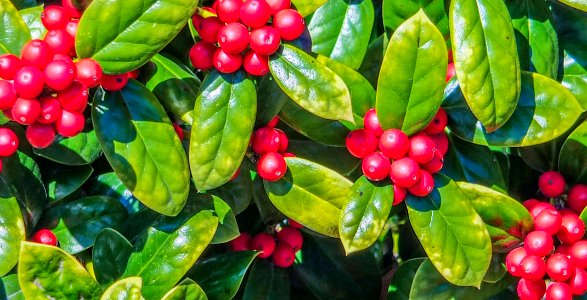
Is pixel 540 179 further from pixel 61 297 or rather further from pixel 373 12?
pixel 61 297

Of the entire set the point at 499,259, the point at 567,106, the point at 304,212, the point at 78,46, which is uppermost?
the point at 78,46

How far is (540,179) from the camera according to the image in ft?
5.77

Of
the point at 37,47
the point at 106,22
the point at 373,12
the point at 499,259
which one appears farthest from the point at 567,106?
the point at 37,47

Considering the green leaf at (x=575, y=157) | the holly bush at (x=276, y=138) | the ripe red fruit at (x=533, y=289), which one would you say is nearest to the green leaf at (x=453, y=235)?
the holly bush at (x=276, y=138)

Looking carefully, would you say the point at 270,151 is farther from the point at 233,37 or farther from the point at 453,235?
the point at 453,235

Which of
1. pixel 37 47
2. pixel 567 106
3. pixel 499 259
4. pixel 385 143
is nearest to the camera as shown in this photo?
pixel 37 47

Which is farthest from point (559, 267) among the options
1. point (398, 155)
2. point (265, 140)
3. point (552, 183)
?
point (265, 140)

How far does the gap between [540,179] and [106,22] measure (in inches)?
37.8

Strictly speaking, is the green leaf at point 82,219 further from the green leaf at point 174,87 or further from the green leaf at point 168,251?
the green leaf at point 174,87

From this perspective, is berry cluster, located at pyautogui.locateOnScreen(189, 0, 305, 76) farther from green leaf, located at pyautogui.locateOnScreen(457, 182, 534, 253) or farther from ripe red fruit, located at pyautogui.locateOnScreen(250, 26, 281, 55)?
green leaf, located at pyautogui.locateOnScreen(457, 182, 534, 253)

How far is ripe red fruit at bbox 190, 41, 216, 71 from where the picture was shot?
4.80 ft

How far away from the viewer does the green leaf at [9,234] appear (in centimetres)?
150

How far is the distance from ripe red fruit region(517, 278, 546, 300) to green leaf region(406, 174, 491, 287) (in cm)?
11

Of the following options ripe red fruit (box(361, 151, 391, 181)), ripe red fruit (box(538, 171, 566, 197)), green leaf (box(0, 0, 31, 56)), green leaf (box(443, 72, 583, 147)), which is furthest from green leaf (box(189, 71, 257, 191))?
ripe red fruit (box(538, 171, 566, 197))
